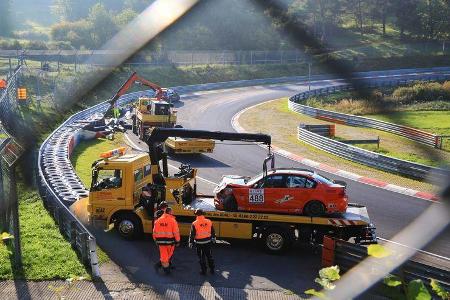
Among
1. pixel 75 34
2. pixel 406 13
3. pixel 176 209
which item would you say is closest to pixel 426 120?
pixel 176 209

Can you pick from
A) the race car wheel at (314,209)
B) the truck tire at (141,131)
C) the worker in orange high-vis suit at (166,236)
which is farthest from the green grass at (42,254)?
the truck tire at (141,131)

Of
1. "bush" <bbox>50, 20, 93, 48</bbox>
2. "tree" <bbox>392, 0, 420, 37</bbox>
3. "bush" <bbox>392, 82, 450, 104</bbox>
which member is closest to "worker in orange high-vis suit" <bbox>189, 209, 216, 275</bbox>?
"bush" <bbox>392, 82, 450, 104</bbox>

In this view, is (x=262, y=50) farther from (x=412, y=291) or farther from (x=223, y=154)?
(x=412, y=291)

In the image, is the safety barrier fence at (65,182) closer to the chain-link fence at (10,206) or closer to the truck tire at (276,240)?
the chain-link fence at (10,206)

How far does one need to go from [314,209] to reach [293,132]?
2209 cm

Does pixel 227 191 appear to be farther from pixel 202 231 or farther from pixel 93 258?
pixel 93 258

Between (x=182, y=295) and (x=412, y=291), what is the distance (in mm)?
8900

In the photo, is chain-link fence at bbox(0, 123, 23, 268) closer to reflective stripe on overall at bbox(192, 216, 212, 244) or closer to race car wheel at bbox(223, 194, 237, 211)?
reflective stripe on overall at bbox(192, 216, 212, 244)

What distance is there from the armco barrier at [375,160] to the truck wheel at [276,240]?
8862 mm

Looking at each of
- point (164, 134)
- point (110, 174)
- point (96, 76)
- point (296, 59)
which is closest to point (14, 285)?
point (110, 174)

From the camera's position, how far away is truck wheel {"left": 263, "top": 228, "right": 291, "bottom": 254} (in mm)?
13625

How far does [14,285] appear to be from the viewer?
37.7 ft

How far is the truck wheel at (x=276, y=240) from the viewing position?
13.6 metres

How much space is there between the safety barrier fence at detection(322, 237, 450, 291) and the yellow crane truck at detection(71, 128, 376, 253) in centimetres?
107
